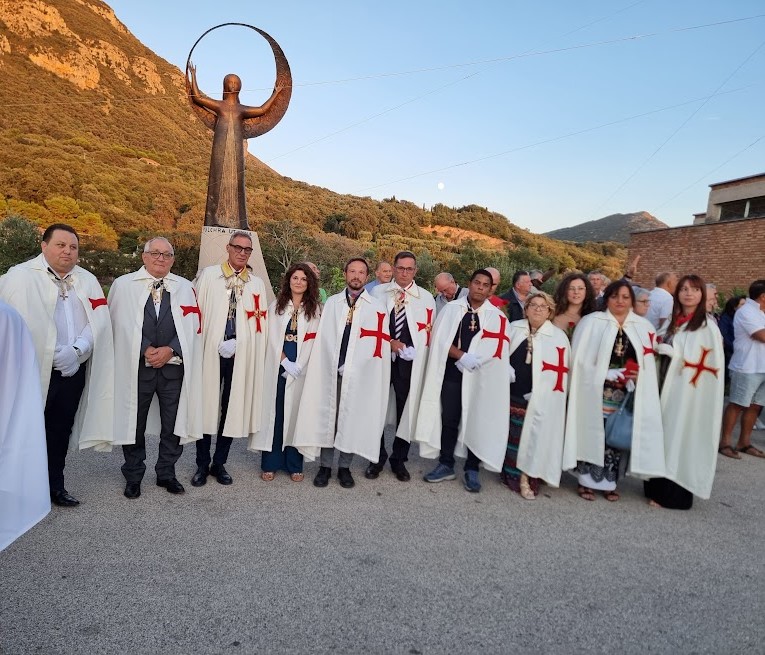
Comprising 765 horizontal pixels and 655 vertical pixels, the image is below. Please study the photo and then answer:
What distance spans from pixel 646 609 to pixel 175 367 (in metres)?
3.54

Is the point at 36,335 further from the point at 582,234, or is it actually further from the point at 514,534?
the point at 582,234

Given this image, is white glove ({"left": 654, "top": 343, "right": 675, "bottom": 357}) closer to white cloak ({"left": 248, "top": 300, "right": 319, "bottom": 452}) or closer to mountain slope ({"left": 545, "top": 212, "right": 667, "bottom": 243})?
white cloak ({"left": 248, "top": 300, "right": 319, "bottom": 452})

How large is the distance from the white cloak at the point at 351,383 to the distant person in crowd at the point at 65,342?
5.06ft

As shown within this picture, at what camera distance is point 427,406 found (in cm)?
461

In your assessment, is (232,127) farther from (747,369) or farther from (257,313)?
(747,369)

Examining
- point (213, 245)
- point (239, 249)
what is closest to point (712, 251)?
point (213, 245)

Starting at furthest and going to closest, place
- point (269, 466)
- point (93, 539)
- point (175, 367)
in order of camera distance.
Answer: point (269, 466), point (175, 367), point (93, 539)

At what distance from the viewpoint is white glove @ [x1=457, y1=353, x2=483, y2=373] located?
4371 millimetres

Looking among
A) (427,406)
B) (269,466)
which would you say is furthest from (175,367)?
(427,406)

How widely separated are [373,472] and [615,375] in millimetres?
2264

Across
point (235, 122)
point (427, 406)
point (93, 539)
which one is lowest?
point (93, 539)

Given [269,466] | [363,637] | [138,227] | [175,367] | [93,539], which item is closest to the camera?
[363,637]

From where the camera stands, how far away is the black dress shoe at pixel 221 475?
4332 mm

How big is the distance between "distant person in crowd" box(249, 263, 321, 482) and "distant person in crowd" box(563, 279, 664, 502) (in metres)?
2.31
